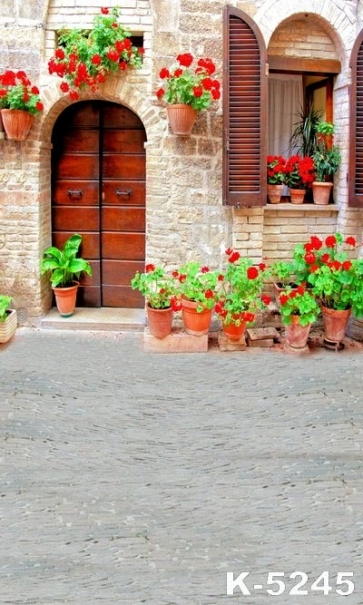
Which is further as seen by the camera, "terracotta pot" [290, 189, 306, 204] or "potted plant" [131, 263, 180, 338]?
"terracotta pot" [290, 189, 306, 204]

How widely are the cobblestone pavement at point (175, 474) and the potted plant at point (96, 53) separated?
2765mm

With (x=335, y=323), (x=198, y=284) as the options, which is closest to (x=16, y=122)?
(x=198, y=284)

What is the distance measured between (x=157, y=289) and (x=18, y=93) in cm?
239

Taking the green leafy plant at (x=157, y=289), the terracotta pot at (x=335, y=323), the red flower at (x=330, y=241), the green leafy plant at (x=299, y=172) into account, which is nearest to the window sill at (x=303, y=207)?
the green leafy plant at (x=299, y=172)

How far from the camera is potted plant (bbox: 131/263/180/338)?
22.2ft

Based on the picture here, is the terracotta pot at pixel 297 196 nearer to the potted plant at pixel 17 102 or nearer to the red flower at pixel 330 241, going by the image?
the red flower at pixel 330 241

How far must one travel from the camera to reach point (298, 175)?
7340 mm

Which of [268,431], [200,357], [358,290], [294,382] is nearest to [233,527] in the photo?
[268,431]

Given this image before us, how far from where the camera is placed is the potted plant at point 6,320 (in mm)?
6713

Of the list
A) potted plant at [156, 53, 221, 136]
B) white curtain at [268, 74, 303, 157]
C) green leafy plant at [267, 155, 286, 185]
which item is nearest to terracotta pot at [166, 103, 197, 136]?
potted plant at [156, 53, 221, 136]

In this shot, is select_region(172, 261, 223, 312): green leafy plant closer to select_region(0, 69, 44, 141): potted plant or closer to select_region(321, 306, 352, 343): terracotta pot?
select_region(321, 306, 352, 343): terracotta pot

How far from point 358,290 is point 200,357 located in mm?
1705

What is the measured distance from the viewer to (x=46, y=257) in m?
7.46

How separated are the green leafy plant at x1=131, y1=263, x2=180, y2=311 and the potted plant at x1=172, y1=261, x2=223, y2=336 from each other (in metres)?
0.09
